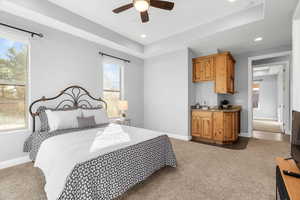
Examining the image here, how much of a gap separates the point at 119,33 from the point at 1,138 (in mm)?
3538

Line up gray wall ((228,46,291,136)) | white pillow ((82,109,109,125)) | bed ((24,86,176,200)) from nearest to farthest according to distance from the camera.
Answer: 1. bed ((24,86,176,200))
2. white pillow ((82,109,109,125))
3. gray wall ((228,46,291,136))

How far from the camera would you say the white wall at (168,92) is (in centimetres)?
444

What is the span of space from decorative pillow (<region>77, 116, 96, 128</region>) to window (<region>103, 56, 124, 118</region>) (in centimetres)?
137

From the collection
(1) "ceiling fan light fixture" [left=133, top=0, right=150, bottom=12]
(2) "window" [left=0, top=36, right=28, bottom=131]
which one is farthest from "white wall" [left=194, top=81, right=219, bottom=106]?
(2) "window" [left=0, top=36, right=28, bottom=131]

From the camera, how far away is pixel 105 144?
1916mm

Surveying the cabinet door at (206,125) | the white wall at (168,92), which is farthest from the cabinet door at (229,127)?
the white wall at (168,92)

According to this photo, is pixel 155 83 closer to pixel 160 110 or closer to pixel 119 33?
pixel 160 110

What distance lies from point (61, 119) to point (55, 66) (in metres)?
1.31

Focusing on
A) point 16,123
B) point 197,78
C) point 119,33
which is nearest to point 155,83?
point 197,78

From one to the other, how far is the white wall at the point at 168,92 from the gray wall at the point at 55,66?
161 cm

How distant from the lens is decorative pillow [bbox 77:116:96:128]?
2.91m

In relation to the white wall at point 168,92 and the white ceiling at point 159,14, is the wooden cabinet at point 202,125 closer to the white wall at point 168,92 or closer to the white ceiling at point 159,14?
the white wall at point 168,92

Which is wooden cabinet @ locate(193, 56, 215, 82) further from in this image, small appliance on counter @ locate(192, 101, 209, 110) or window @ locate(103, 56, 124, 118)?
window @ locate(103, 56, 124, 118)

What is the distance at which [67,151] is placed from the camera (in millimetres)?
1654
